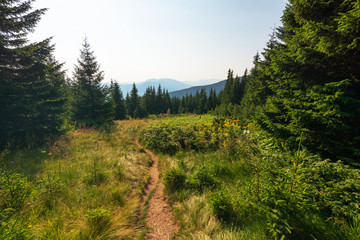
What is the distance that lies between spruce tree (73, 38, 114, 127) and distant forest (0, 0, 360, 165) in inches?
4.0

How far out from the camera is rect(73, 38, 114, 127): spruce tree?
15.2m

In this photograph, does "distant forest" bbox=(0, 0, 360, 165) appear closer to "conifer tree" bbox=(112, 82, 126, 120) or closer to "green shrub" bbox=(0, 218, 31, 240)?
"green shrub" bbox=(0, 218, 31, 240)

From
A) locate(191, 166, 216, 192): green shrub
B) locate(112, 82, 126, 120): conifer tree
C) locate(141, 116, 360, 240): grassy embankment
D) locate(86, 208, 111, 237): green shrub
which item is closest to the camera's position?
locate(141, 116, 360, 240): grassy embankment

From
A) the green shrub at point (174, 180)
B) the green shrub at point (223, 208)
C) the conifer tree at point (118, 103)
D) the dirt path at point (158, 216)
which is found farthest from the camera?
the conifer tree at point (118, 103)

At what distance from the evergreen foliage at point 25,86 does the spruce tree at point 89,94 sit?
620cm

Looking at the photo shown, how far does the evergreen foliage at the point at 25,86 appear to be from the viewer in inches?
289

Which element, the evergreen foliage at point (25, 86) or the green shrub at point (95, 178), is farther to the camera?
the evergreen foliage at point (25, 86)

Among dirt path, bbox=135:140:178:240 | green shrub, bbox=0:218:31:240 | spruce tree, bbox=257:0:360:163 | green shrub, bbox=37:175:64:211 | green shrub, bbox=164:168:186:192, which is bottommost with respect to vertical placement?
dirt path, bbox=135:140:178:240

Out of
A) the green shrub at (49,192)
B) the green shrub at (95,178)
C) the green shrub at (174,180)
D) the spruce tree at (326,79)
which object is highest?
the spruce tree at (326,79)

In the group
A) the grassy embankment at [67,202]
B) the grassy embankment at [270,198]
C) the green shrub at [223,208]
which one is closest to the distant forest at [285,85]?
the grassy embankment at [270,198]

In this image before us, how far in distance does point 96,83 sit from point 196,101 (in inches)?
2183

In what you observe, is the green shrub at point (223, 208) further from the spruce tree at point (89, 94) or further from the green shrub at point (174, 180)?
the spruce tree at point (89, 94)

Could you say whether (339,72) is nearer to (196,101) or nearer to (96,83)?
(96,83)

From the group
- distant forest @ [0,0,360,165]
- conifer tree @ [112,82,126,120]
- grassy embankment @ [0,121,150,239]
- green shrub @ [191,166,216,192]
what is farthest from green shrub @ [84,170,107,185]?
conifer tree @ [112,82,126,120]
